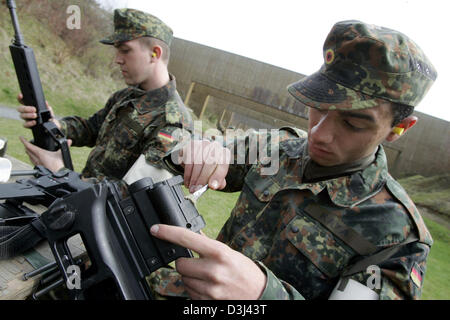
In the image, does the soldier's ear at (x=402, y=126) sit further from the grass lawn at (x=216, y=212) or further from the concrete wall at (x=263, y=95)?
the concrete wall at (x=263, y=95)

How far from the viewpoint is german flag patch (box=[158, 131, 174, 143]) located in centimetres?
234

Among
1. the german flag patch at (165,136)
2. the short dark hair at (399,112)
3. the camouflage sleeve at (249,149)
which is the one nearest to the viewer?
the short dark hair at (399,112)

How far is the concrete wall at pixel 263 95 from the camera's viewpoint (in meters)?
8.24

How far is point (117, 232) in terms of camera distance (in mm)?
977

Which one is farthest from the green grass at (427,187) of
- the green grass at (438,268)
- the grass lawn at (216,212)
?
the grass lawn at (216,212)

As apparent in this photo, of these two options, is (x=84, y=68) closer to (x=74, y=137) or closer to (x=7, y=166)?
(x=74, y=137)

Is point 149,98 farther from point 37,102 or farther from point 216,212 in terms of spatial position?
point 216,212

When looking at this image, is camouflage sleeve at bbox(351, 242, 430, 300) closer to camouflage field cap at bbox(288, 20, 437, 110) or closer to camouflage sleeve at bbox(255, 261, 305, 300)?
camouflage sleeve at bbox(255, 261, 305, 300)

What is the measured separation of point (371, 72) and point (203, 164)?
2.86 ft

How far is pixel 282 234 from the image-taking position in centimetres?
139

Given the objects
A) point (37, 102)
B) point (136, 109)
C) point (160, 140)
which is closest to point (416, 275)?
point (160, 140)

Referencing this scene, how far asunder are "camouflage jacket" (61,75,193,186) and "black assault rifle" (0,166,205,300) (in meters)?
1.38

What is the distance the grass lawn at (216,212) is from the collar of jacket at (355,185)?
3071 millimetres
